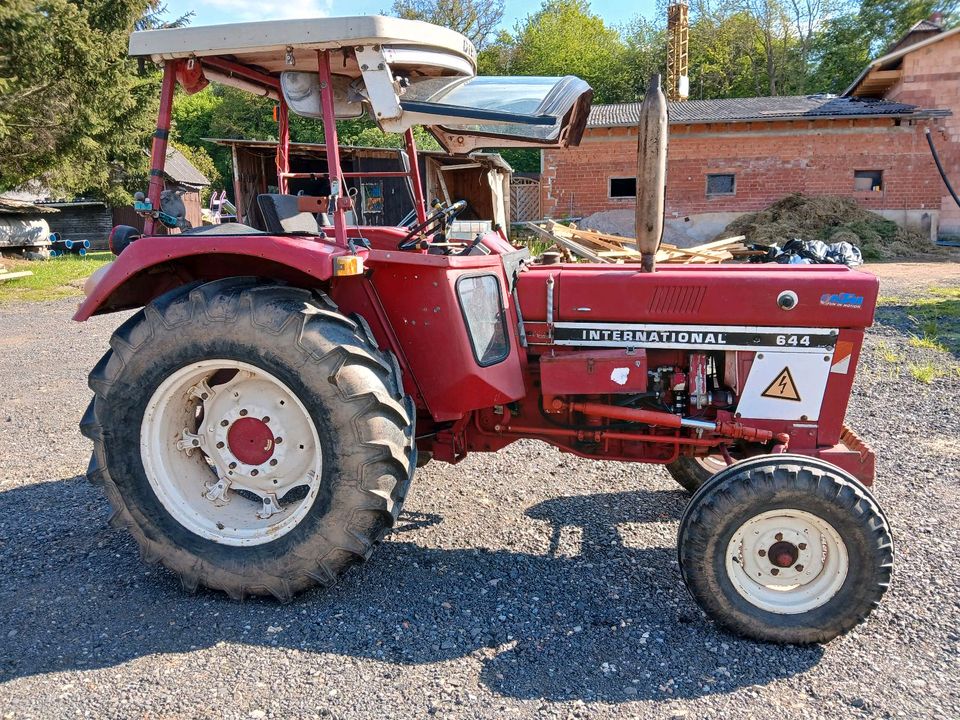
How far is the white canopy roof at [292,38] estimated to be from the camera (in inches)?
111

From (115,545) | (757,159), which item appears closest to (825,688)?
(115,545)

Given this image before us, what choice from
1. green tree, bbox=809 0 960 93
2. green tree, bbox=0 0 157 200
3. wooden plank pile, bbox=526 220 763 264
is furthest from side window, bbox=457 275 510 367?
green tree, bbox=809 0 960 93

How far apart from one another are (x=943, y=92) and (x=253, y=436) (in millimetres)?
23272

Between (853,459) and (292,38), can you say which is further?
(853,459)

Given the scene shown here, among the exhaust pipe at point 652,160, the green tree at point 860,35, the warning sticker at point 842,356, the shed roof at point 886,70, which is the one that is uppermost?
the green tree at point 860,35

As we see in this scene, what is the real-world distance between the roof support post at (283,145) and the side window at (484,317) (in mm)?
1210

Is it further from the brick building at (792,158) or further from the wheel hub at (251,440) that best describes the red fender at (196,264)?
the brick building at (792,158)

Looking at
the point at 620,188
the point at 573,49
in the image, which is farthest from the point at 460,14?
the point at 620,188

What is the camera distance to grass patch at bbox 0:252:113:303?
44.0 feet

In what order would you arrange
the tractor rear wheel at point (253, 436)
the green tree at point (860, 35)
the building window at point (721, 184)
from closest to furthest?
the tractor rear wheel at point (253, 436)
the building window at point (721, 184)
the green tree at point (860, 35)

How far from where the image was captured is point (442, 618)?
2.96 metres

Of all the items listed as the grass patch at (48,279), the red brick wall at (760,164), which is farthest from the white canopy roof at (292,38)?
the red brick wall at (760,164)

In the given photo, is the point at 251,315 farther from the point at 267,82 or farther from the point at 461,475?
the point at 461,475

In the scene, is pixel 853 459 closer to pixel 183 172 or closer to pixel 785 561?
pixel 785 561
